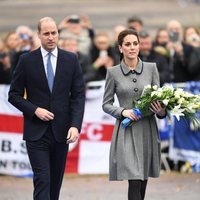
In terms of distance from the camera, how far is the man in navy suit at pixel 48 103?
9391 millimetres

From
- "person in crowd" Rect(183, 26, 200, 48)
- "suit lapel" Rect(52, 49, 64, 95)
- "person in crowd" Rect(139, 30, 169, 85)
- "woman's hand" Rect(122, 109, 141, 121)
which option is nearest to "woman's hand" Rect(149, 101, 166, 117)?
"woman's hand" Rect(122, 109, 141, 121)

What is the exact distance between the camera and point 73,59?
966cm

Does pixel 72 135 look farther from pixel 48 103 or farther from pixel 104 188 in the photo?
pixel 104 188

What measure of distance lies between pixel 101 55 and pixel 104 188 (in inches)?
109

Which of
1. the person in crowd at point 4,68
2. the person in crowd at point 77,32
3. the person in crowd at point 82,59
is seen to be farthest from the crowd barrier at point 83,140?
the person in crowd at point 77,32

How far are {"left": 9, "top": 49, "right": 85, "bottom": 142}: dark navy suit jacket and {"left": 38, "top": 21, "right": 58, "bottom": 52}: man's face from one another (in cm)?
19

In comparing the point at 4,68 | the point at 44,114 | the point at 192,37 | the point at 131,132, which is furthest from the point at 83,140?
the point at 44,114

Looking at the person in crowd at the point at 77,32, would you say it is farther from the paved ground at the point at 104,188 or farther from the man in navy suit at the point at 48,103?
the man in navy suit at the point at 48,103

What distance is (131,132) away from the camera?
9570mm

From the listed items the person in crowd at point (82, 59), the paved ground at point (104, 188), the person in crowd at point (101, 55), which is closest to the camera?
the paved ground at point (104, 188)

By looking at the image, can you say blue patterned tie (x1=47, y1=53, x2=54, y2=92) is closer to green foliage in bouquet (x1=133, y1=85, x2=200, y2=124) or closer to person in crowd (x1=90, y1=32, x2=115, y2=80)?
green foliage in bouquet (x1=133, y1=85, x2=200, y2=124)

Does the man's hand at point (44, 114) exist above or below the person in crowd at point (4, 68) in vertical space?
above

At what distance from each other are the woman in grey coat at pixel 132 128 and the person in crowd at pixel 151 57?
14.7ft

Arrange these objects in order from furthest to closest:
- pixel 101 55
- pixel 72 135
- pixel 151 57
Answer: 1. pixel 101 55
2. pixel 151 57
3. pixel 72 135
